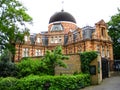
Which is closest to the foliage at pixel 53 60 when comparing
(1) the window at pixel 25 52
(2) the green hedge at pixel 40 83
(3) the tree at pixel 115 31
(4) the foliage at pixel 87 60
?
(4) the foliage at pixel 87 60

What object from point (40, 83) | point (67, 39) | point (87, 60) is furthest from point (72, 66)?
point (67, 39)

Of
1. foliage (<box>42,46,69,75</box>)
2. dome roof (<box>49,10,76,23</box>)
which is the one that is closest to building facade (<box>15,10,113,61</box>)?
dome roof (<box>49,10,76,23</box>)

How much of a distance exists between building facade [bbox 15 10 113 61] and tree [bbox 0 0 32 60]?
47.5 feet

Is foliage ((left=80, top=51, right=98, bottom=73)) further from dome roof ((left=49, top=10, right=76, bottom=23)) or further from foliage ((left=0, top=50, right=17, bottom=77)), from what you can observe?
dome roof ((left=49, top=10, right=76, bottom=23))

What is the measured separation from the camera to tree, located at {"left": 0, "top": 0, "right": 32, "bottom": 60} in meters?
30.0

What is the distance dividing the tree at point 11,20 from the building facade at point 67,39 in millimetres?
14492

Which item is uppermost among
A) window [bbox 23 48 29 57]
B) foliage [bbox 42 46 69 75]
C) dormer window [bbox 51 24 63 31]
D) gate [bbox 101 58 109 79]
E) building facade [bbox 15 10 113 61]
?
dormer window [bbox 51 24 63 31]

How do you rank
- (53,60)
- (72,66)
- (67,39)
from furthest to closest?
A: (67,39)
(72,66)
(53,60)

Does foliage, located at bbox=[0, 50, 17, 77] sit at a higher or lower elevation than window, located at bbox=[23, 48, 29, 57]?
lower

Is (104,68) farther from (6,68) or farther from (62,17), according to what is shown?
(62,17)

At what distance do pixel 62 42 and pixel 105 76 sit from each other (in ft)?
64.6

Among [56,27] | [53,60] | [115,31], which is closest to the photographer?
[53,60]

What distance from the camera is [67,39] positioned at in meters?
51.5

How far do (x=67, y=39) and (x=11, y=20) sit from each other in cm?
2228
